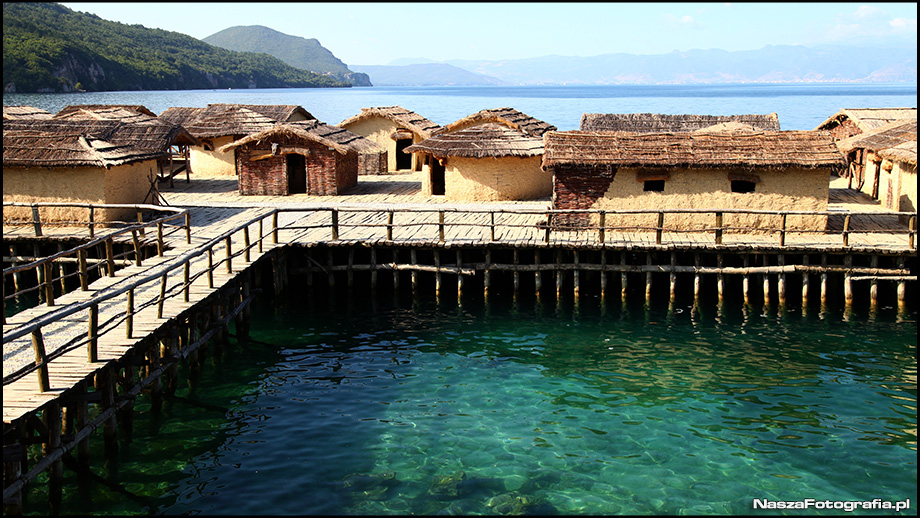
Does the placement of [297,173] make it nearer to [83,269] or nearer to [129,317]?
[83,269]

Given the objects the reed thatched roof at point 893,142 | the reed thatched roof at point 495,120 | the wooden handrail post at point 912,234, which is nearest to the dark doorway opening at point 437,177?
the reed thatched roof at point 495,120

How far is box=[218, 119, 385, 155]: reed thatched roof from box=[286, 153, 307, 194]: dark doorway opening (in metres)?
1.33

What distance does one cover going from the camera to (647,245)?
73.4 feet

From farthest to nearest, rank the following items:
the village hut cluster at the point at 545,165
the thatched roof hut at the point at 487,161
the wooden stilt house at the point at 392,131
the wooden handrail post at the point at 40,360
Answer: the wooden stilt house at the point at 392,131
the thatched roof hut at the point at 487,161
the village hut cluster at the point at 545,165
the wooden handrail post at the point at 40,360

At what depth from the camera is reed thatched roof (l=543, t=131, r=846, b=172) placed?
75.9 feet

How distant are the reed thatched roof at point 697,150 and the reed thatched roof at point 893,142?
2515mm

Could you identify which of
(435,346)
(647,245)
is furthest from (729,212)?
(435,346)

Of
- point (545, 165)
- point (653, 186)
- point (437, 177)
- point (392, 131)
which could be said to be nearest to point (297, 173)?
point (437, 177)

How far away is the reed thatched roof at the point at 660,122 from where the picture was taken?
134 feet

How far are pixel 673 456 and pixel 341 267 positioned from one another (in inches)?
500

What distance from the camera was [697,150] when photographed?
23891 millimetres

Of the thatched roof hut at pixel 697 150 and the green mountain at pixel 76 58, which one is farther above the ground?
the green mountain at pixel 76 58

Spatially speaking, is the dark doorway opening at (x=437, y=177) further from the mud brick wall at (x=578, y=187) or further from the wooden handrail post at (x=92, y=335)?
the wooden handrail post at (x=92, y=335)

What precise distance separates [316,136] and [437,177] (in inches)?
200
